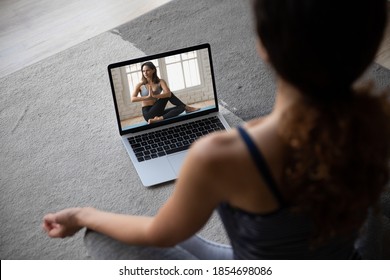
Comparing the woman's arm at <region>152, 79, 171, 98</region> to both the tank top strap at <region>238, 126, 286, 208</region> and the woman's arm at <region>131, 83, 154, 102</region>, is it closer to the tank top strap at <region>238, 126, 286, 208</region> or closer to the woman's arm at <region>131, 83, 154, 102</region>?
the woman's arm at <region>131, 83, 154, 102</region>

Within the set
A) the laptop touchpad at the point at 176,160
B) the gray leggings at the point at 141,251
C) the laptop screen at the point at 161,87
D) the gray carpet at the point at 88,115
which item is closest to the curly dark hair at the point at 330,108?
the gray leggings at the point at 141,251

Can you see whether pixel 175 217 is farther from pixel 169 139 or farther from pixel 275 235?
pixel 169 139

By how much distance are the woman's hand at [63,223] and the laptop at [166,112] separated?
1.85ft

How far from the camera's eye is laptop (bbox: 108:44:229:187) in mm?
1729

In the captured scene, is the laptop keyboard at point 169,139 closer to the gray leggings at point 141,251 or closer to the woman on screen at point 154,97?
the woman on screen at point 154,97

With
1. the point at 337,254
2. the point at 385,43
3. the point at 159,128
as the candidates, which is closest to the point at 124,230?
the point at 337,254

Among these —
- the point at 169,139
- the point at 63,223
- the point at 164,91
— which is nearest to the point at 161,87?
the point at 164,91

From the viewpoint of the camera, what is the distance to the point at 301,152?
31.3 inches

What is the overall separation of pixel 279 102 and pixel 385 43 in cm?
157

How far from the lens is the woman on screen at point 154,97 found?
5.70 ft

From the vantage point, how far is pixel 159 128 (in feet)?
5.92

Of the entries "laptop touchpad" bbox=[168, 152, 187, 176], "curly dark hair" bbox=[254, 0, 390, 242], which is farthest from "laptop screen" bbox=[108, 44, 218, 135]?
"curly dark hair" bbox=[254, 0, 390, 242]
